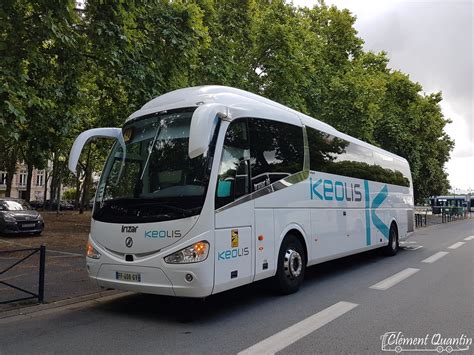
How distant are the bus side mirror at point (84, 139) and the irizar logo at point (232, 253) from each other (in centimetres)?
241

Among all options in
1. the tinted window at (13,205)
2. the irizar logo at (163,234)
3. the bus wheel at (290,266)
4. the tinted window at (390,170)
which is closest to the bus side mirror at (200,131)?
the irizar logo at (163,234)

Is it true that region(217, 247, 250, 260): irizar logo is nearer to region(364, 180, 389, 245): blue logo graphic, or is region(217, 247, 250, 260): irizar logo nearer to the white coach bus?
the white coach bus

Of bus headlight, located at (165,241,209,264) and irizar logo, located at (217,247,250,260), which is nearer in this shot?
bus headlight, located at (165,241,209,264)

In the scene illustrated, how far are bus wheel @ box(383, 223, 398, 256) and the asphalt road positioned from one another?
462 cm

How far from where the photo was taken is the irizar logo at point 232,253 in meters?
6.11

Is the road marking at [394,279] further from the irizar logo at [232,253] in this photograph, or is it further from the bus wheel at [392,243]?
the irizar logo at [232,253]

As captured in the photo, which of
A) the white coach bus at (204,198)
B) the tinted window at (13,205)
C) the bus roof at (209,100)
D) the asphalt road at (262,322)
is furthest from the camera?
the tinted window at (13,205)

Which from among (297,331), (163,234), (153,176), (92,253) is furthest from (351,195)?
(92,253)

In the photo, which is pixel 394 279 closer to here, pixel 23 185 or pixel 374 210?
pixel 374 210

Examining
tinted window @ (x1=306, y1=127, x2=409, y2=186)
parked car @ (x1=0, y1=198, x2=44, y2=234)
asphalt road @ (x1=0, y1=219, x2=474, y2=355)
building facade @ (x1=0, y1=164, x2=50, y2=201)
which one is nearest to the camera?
asphalt road @ (x1=0, y1=219, x2=474, y2=355)

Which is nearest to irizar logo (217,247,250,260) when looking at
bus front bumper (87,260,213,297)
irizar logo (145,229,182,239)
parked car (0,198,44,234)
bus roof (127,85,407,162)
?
bus front bumper (87,260,213,297)

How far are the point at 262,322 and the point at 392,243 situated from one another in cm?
920

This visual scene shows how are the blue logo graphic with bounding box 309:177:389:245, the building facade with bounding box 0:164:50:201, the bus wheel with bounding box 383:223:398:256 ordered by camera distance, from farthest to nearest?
the building facade with bounding box 0:164:50:201 < the bus wheel with bounding box 383:223:398:256 < the blue logo graphic with bounding box 309:177:389:245

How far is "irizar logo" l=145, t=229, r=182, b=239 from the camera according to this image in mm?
5945
